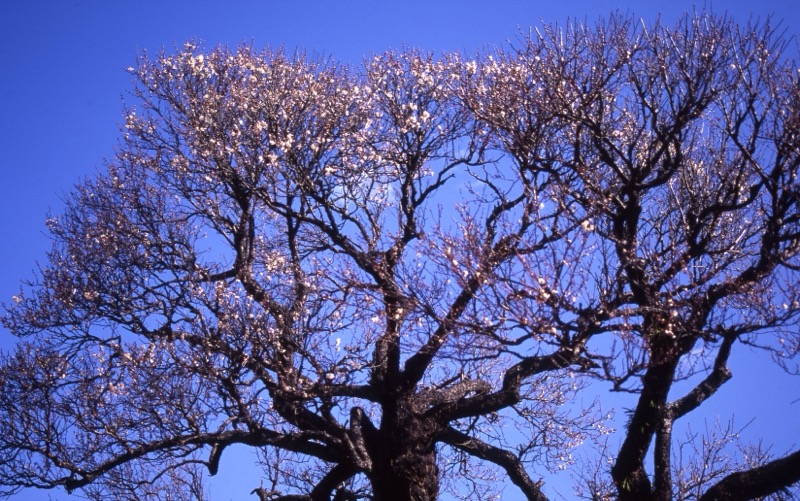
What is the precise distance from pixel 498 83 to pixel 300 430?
6.74 metres

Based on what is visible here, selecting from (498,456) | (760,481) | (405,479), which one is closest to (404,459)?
(405,479)

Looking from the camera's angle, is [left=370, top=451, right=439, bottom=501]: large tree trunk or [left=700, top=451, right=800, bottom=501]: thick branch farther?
[left=370, top=451, right=439, bottom=501]: large tree trunk

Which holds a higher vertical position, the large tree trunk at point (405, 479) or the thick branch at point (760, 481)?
the large tree trunk at point (405, 479)

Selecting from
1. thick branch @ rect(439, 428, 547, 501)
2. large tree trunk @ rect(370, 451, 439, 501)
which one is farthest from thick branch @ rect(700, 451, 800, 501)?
large tree trunk @ rect(370, 451, 439, 501)

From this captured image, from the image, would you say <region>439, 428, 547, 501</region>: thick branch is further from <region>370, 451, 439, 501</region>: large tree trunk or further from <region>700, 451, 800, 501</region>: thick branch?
<region>700, 451, 800, 501</region>: thick branch

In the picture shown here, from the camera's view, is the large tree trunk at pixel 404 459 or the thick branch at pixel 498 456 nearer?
the large tree trunk at pixel 404 459

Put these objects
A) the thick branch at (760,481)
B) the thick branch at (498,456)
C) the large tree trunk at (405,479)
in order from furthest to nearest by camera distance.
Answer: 1. the thick branch at (498,456)
2. the large tree trunk at (405,479)
3. the thick branch at (760,481)

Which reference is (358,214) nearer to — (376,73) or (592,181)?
(376,73)

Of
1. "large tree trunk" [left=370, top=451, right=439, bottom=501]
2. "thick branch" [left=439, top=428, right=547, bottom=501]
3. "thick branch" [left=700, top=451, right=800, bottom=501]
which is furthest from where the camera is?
"thick branch" [left=439, top=428, right=547, bottom=501]

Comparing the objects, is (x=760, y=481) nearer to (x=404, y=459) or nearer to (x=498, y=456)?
(x=498, y=456)

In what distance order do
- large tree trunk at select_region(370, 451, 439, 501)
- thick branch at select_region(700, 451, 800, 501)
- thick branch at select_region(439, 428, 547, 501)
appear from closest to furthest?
thick branch at select_region(700, 451, 800, 501), large tree trunk at select_region(370, 451, 439, 501), thick branch at select_region(439, 428, 547, 501)

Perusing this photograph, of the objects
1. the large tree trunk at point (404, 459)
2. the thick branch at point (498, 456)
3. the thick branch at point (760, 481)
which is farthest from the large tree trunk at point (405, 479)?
the thick branch at point (760, 481)

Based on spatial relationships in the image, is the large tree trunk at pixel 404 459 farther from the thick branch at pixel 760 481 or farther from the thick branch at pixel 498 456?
Result: the thick branch at pixel 760 481

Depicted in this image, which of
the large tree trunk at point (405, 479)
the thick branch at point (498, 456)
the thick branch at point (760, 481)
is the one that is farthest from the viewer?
the thick branch at point (498, 456)
